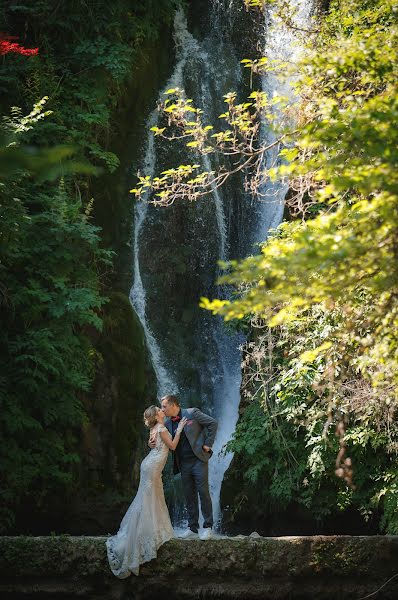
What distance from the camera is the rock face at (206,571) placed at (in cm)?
802

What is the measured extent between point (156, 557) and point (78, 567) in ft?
2.75

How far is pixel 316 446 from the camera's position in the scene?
431 inches

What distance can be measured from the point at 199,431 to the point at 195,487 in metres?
0.69

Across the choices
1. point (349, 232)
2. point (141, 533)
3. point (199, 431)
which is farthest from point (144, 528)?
point (349, 232)

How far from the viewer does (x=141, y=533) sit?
798 centimetres

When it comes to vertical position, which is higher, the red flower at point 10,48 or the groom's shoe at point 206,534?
the red flower at point 10,48

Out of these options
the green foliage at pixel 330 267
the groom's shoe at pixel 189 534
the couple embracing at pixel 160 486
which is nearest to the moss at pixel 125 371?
the green foliage at pixel 330 267

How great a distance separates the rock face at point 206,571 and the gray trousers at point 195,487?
2.15 ft

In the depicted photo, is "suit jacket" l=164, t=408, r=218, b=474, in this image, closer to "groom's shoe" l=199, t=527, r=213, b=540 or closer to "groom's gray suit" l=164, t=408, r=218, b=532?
"groom's gray suit" l=164, t=408, r=218, b=532

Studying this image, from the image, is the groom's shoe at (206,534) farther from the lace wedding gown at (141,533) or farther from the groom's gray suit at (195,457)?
the lace wedding gown at (141,533)

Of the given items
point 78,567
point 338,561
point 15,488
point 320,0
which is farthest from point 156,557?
point 320,0

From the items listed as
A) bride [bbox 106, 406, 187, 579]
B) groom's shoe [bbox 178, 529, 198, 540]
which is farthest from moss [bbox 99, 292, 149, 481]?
bride [bbox 106, 406, 187, 579]

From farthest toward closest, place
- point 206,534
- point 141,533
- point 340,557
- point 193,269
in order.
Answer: point 193,269
point 206,534
point 340,557
point 141,533

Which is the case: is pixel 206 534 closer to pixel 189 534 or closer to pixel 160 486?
pixel 189 534
